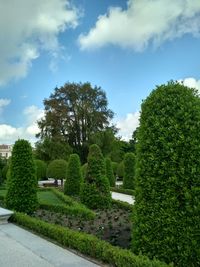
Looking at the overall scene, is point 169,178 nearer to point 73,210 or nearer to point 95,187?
point 73,210

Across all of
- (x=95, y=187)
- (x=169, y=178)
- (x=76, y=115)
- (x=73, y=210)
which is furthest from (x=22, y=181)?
(x=76, y=115)

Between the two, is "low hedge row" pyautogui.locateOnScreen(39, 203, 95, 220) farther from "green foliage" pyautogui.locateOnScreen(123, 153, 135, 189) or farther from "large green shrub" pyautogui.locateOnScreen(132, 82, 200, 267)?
"green foliage" pyautogui.locateOnScreen(123, 153, 135, 189)

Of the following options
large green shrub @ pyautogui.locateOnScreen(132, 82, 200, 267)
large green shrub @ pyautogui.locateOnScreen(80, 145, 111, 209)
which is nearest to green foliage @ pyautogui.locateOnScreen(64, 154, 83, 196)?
large green shrub @ pyautogui.locateOnScreen(80, 145, 111, 209)

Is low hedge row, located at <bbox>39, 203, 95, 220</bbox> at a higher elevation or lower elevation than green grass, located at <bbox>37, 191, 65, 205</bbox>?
lower

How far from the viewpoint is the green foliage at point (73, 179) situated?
18062mm

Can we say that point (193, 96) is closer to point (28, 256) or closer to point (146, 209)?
point (146, 209)

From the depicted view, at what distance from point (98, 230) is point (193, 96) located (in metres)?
3.95

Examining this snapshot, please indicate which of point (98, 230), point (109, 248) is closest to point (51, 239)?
point (98, 230)

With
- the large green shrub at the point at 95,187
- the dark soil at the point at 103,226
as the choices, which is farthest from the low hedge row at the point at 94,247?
the large green shrub at the point at 95,187

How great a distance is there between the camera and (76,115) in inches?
1721

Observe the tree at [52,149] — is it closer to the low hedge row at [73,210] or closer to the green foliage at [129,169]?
the green foliage at [129,169]

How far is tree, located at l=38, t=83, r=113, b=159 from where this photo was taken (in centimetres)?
4244

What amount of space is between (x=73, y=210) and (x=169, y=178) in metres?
6.18

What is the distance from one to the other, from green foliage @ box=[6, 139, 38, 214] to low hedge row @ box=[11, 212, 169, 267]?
96.5 inches
